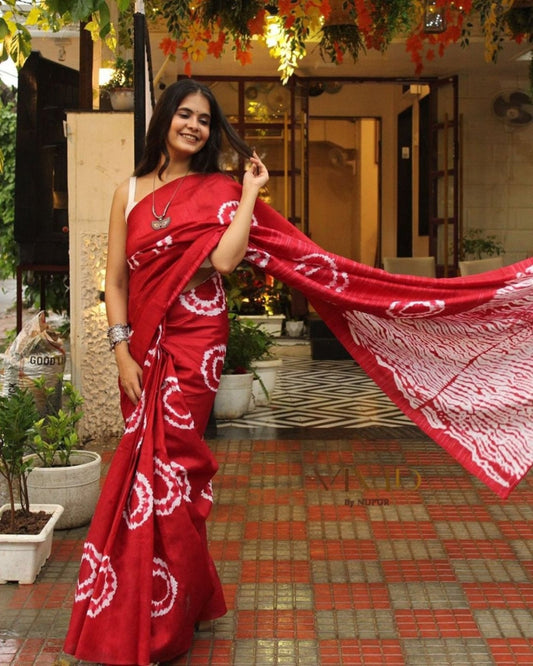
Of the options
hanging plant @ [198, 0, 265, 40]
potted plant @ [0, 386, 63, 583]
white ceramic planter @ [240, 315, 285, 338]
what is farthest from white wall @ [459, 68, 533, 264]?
potted plant @ [0, 386, 63, 583]

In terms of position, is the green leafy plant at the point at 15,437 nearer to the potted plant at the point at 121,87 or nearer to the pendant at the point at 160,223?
the pendant at the point at 160,223

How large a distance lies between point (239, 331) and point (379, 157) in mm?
8177

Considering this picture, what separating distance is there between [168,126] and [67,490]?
1.89 meters

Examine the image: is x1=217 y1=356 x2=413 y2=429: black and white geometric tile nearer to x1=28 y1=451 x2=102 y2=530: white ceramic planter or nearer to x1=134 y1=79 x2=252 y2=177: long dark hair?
x1=28 y1=451 x2=102 y2=530: white ceramic planter

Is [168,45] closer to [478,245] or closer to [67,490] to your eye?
[67,490]

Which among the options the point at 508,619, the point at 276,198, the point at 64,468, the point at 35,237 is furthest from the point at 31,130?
the point at 276,198

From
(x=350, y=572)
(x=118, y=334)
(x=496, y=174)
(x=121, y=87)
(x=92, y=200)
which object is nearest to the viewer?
(x=118, y=334)

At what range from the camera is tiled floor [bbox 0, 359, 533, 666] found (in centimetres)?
335

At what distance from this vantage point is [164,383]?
10.5 feet

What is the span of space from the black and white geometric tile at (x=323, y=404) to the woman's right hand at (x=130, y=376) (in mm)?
3565

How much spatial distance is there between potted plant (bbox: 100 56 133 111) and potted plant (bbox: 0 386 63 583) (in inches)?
99.2

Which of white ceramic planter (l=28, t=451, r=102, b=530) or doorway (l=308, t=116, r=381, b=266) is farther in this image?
doorway (l=308, t=116, r=381, b=266)

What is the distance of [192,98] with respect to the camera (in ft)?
10.8

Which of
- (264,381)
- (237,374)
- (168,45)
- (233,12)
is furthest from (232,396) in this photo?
(168,45)
